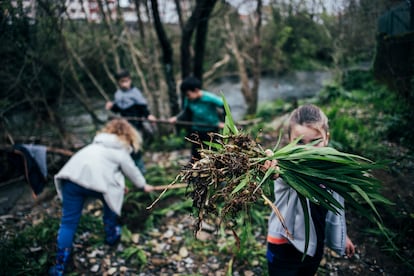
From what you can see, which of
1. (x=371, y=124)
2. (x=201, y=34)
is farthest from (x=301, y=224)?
(x=201, y=34)

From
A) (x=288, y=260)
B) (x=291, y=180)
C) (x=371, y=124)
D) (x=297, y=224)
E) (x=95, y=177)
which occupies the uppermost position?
(x=291, y=180)

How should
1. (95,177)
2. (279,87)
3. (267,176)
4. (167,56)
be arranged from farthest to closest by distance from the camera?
(279,87)
(167,56)
(95,177)
(267,176)

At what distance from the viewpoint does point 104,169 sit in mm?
2814

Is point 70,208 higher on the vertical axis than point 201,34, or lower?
lower

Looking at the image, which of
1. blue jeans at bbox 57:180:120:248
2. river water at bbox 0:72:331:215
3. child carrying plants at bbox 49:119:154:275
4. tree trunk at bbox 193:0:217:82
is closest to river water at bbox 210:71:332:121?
river water at bbox 0:72:331:215

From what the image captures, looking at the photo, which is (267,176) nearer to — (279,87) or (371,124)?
(371,124)

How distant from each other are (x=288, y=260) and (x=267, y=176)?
A: 0.69 meters

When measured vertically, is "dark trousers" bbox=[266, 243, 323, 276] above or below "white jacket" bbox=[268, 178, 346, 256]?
below

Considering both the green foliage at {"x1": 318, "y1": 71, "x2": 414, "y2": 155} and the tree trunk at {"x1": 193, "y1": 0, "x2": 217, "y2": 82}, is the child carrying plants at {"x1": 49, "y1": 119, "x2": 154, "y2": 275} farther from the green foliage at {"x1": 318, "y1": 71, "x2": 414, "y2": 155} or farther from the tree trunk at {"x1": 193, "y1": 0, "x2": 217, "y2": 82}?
the green foliage at {"x1": 318, "y1": 71, "x2": 414, "y2": 155}

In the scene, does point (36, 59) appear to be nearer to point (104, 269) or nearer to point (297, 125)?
point (104, 269)

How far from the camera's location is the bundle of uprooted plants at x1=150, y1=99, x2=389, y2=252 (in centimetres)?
149

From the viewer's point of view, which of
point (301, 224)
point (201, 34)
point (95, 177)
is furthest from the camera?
point (201, 34)

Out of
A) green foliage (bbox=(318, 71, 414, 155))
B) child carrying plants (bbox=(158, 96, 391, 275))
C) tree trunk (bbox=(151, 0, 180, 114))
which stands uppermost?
tree trunk (bbox=(151, 0, 180, 114))

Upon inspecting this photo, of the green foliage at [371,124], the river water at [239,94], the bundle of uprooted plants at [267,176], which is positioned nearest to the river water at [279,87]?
the river water at [239,94]
